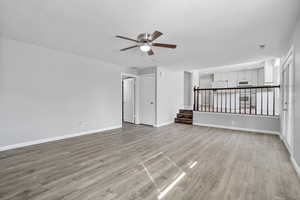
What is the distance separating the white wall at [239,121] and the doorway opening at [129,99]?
278 centimetres

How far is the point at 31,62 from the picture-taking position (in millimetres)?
3451

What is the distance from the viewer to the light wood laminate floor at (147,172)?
1772 millimetres

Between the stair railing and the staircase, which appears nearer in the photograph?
the stair railing

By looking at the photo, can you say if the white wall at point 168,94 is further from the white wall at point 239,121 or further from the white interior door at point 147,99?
the white wall at point 239,121

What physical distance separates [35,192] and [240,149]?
391 centimetres

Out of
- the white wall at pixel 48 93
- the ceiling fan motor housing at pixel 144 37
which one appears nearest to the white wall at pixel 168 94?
the white wall at pixel 48 93

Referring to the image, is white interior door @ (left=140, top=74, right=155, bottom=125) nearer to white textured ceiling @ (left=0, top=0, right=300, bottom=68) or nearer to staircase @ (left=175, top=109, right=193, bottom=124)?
staircase @ (left=175, top=109, right=193, bottom=124)

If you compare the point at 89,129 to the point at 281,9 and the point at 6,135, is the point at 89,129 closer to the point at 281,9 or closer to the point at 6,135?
the point at 6,135

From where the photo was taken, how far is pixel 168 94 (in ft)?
21.1

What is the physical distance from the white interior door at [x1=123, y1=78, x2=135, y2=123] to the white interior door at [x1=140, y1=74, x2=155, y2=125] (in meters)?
0.47

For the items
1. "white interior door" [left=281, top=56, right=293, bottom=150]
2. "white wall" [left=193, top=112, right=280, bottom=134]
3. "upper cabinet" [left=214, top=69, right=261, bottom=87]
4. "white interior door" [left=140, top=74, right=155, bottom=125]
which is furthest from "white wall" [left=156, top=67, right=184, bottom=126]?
"white interior door" [left=281, top=56, right=293, bottom=150]

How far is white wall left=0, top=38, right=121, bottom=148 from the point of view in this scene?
3170 mm

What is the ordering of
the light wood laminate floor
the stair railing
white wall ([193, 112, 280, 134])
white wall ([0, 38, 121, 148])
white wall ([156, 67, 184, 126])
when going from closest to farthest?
the light wood laminate floor, white wall ([0, 38, 121, 148]), white wall ([193, 112, 280, 134]), the stair railing, white wall ([156, 67, 184, 126])

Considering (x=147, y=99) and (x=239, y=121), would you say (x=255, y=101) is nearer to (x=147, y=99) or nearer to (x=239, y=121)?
(x=239, y=121)
